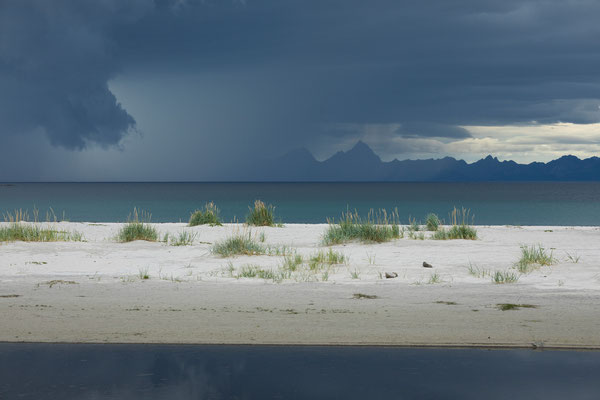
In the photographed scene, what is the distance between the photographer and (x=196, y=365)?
7.59 meters

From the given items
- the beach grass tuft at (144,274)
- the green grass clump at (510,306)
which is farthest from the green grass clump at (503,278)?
the beach grass tuft at (144,274)

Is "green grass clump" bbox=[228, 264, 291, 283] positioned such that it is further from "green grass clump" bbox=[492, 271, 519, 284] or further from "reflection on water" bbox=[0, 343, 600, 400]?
"reflection on water" bbox=[0, 343, 600, 400]

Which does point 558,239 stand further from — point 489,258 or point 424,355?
point 424,355

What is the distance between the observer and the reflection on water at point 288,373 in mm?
6535

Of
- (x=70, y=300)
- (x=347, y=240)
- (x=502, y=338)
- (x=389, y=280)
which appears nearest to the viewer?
(x=502, y=338)

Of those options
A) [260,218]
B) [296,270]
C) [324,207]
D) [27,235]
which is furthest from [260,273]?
[324,207]

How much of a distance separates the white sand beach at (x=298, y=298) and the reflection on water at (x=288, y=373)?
1.67 ft

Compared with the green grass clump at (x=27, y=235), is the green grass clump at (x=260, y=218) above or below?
above

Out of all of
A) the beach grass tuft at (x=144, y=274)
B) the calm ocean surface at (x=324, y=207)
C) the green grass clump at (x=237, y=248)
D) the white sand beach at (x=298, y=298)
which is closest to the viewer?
the white sand beach at (x=298, y=298)

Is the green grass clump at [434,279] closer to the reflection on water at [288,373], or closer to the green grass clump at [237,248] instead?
the reflection on water at [288,373]

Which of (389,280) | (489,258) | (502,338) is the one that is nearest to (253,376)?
(502,338)

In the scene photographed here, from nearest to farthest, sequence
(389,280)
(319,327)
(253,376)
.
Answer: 1. (253,376)
2. (319,327)
3. (389,280)

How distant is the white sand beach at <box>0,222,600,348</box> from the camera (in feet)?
30.2

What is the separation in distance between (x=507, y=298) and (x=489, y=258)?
6.19 meters
